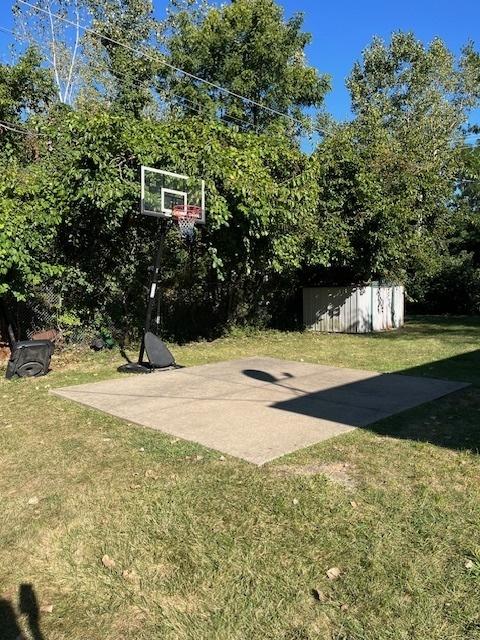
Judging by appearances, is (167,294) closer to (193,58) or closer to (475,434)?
(475,434)

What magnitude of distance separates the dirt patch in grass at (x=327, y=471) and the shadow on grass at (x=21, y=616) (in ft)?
6.09

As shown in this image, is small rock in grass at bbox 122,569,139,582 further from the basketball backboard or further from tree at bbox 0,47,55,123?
tree at bbox 0,47,55,123

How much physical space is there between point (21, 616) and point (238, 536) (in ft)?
3.81

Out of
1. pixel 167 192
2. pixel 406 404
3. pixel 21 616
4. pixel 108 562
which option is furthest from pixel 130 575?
pixel 167 192

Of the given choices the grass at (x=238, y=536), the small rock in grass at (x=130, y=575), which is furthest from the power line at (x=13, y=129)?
the small rock in grass at (x=130, y=575)

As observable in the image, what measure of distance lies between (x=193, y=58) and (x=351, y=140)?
→ 9.04 meters

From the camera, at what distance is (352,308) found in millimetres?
13672

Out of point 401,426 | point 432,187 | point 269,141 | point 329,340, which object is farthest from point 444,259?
point 401,426

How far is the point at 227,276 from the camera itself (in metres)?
12.4

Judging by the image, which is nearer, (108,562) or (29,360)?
(108,562)

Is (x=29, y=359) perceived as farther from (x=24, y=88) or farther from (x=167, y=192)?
(x=24, y=88)

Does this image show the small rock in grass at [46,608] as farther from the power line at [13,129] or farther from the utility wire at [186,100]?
the utility wire at [186,100]

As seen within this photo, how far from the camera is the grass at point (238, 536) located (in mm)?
2352

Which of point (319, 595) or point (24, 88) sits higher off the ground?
point (24, 88)
